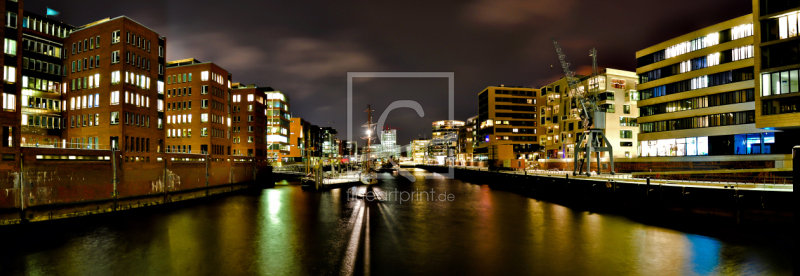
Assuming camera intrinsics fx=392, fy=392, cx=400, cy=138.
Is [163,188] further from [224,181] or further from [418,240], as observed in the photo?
[418,240]

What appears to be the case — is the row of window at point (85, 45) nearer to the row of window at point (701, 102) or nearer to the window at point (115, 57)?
the window at point (115, 57)

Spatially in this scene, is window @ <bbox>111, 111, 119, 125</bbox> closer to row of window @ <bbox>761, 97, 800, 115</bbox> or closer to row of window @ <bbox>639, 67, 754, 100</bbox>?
row of window @ <bbox>761, 97, 800, 115</bbox>

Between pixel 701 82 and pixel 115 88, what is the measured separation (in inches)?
3494

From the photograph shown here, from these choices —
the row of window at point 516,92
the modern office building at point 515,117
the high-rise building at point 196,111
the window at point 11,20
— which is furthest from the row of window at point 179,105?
→ the row of window at point 516,92

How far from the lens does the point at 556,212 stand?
37625mm

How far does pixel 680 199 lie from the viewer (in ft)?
102

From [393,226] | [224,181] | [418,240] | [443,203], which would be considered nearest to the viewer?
[418,240]

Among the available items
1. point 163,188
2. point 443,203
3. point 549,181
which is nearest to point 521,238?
point 443,203

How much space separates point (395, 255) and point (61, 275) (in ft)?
50.8

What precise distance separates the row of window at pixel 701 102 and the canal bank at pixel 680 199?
34.4 meters

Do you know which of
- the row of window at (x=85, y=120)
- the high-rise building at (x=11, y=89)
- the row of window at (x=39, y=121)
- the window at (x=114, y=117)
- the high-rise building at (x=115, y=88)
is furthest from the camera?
the row of window at (x=39, y=121)

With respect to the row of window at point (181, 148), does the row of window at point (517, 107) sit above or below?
above

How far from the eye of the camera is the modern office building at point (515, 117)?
148 m

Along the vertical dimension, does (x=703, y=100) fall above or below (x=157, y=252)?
above
